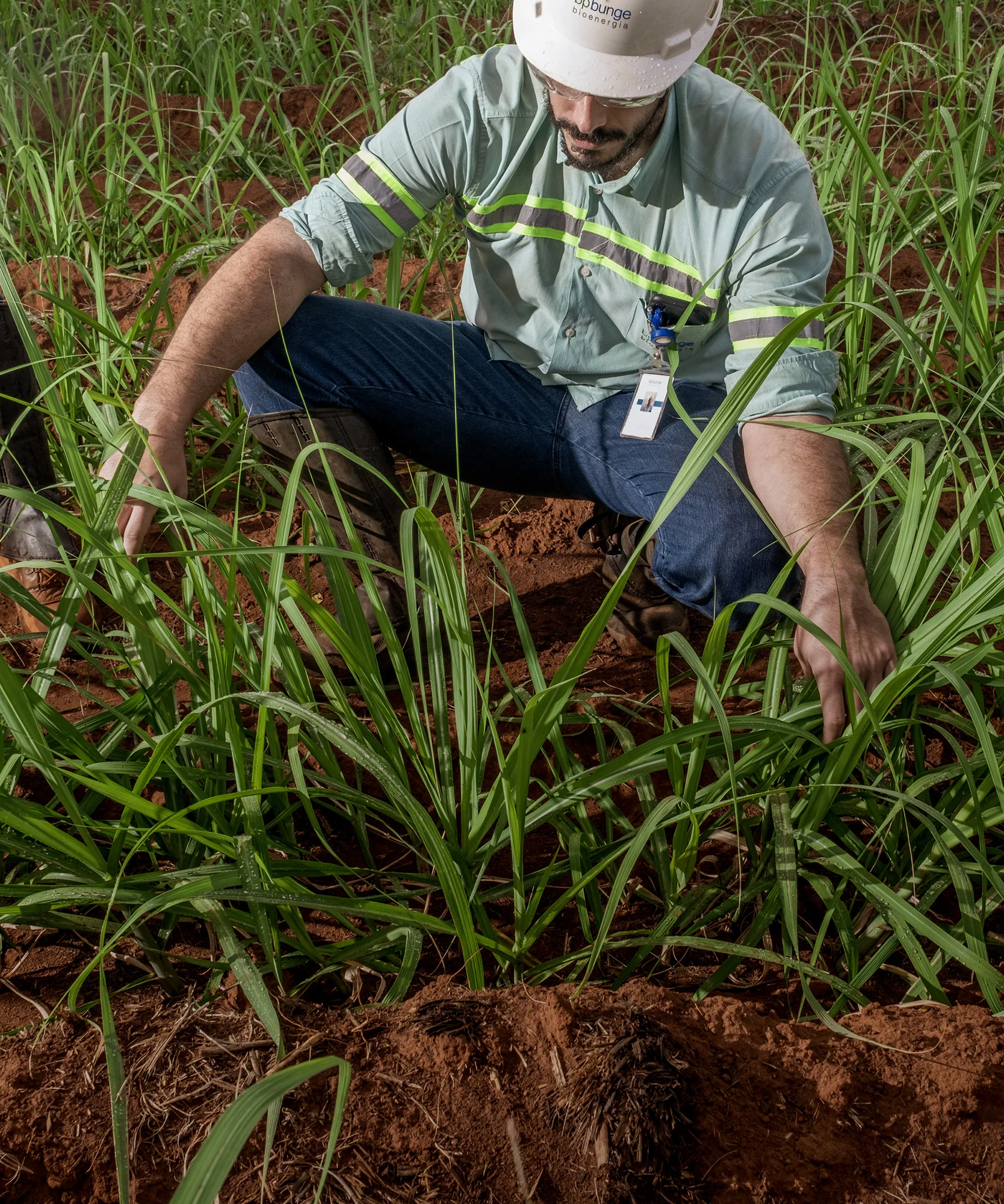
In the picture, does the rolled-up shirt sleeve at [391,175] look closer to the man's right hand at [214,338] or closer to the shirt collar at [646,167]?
the man's right hand at [214,338]

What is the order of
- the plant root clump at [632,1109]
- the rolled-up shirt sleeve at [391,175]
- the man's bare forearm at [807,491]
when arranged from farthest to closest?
the rolled-up shirt sleeve at [391,175] < the man's bare forearm at [807,491] < the plant root clump at [632,1109]

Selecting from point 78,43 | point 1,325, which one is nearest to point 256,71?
point 78,43

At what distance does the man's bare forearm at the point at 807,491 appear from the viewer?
1.28m

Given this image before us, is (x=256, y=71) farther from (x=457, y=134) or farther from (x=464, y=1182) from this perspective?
(x=464, y=1182)

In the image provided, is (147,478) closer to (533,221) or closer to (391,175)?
(391,175)

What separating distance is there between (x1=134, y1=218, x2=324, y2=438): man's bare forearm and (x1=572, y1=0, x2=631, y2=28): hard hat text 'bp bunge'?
0.55m

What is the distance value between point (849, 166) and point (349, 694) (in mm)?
1628

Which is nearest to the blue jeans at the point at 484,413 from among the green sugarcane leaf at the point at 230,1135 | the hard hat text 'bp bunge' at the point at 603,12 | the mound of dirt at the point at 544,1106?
the hard hat text 'bp bunge' at the point at 603,12

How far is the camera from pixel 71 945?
120cm

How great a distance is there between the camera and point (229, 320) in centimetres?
155

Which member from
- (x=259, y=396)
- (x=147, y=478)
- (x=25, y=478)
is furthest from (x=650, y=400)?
(x=25, y=478)

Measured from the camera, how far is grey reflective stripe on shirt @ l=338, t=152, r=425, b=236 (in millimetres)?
1649

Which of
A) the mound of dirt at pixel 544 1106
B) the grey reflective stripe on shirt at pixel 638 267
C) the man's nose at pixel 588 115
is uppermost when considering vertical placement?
the man's nose at pixel 588 115

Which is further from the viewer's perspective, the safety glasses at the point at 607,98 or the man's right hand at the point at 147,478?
the safety glasses at the point at 607,98
